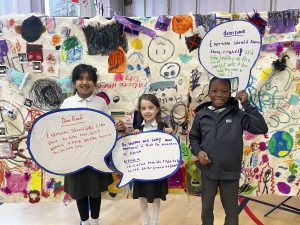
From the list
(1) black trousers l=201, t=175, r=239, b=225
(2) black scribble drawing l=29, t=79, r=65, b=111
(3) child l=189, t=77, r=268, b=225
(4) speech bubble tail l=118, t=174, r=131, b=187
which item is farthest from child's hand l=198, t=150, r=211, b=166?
(2) black scribble drawing l=29, t=79, r=65, b=111

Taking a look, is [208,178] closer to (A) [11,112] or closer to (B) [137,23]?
(B) [137,23]

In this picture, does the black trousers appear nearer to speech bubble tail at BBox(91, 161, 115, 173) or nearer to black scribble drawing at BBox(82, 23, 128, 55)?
speech bubble tail at BBox(91, 161, 115, 173)

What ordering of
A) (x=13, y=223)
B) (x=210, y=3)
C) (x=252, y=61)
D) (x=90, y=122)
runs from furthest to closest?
1. (x=210, y=3)
2. (x=13, y=223)
3. (x=90, y=122)
4. (x=252, y=61)

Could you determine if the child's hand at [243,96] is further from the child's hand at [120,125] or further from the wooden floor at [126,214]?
the wooden floor at [126,214]

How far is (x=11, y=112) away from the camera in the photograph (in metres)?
1.94

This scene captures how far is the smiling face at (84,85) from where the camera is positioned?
1.77 meters

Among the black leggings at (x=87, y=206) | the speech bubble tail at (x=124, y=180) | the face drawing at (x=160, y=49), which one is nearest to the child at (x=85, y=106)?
the black leggings at (x=87, y=206)

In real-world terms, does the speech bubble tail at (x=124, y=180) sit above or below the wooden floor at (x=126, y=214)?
above

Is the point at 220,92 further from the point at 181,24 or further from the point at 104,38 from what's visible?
the point at 104,38

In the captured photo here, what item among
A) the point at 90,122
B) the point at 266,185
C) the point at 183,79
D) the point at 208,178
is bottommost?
the point at 266,185

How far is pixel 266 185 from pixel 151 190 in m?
0.78

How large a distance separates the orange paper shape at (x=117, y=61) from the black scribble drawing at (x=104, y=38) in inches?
1.0

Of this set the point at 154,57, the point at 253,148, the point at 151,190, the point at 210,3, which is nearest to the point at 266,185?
the point at 253,148

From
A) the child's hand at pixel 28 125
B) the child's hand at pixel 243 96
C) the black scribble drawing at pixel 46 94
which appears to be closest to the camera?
the child's hand at pixel 243 96
